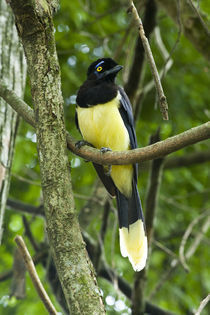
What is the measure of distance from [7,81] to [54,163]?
66.2 inches

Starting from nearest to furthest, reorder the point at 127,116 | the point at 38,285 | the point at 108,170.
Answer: the point at 38,285
the point at 127,116
the point at 108,170

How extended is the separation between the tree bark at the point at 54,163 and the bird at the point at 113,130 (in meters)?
1.61

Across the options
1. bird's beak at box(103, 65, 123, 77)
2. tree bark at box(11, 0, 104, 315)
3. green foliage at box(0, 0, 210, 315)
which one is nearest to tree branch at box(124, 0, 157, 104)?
bird's beak at box(103, 65, 123, 77)

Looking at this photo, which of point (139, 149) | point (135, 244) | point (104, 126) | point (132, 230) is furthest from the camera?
point (104, 126)

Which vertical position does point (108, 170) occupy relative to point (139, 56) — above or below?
below

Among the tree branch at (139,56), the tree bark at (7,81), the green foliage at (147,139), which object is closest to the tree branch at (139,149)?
the tree bark at (7,81)

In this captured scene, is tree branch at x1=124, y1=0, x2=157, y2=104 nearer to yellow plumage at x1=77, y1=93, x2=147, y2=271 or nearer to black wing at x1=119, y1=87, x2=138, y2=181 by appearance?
black wing at x1=119, y1=87, x2=138, y2=181

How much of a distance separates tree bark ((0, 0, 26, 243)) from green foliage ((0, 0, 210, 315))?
1.43 m

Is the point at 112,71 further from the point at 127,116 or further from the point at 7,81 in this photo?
the point at 7,81

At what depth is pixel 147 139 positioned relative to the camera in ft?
20.3

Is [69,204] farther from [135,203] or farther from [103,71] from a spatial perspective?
[103,71]

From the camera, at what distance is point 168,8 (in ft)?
15.7

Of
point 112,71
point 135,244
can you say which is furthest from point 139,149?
point 112,71

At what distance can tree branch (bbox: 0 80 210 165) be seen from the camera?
213 centimetres
